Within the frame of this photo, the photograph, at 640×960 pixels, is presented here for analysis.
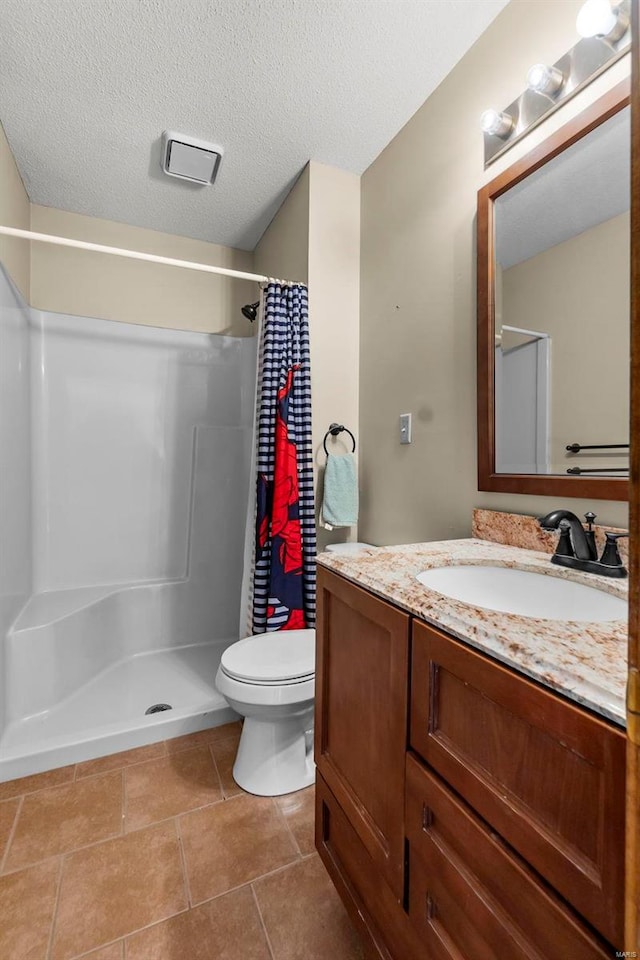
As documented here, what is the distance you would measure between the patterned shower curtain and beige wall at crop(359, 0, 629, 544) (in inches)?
12.3

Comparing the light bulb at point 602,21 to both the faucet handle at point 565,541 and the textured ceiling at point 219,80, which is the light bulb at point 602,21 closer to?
the textured ceiling at point 219,80

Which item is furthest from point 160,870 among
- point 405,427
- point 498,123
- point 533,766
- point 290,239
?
point 290,239

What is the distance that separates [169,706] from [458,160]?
239 centimetres

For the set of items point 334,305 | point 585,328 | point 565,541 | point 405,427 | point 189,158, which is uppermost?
point 189,158

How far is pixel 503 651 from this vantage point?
0.57m

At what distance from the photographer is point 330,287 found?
2.00 meters

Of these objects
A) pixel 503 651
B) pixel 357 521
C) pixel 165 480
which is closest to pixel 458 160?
pixel 357 521

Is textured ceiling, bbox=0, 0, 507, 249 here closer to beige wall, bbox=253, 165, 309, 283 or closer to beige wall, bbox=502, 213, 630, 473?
beige wall, bbox=253, 165, 309, 283

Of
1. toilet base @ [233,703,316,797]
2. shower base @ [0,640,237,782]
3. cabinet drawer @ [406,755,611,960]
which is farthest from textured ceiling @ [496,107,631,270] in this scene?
shower base @ [0,640,237,782]

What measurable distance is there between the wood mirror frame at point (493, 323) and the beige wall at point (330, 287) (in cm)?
78

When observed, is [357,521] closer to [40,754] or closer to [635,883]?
[40,754]

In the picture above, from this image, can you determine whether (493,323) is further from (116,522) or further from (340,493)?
(116,522)

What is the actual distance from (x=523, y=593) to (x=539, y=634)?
464 millimetres

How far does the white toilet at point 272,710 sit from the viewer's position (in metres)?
1.41
